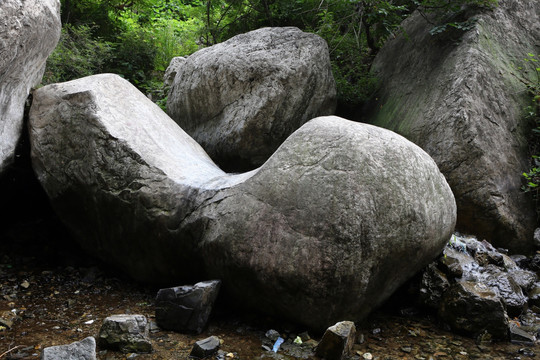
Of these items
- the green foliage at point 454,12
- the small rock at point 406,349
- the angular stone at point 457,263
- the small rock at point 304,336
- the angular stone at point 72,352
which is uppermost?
Answer: the green foliage at point 454,12

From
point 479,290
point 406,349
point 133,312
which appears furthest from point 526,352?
point 133,312

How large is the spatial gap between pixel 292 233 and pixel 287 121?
2970 millimetres

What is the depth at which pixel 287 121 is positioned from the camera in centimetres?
632

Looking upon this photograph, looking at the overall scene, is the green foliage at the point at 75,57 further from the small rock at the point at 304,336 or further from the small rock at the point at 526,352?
the small rock at the point at 526,352

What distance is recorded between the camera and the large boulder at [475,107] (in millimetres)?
5598

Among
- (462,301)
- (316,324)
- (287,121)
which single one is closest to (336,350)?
(316,324)

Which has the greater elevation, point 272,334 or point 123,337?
point 272,334

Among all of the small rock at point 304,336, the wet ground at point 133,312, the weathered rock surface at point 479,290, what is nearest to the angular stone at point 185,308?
the wet ground at point 133,312

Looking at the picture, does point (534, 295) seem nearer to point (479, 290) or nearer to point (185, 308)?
Result: point (479, 290)

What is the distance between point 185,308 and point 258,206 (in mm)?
989

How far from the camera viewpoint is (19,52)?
4289mm

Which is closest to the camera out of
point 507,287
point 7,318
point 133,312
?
point 7,318

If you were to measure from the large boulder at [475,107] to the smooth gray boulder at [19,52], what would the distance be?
176 inches

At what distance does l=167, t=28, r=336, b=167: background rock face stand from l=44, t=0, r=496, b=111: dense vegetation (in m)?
0.84
